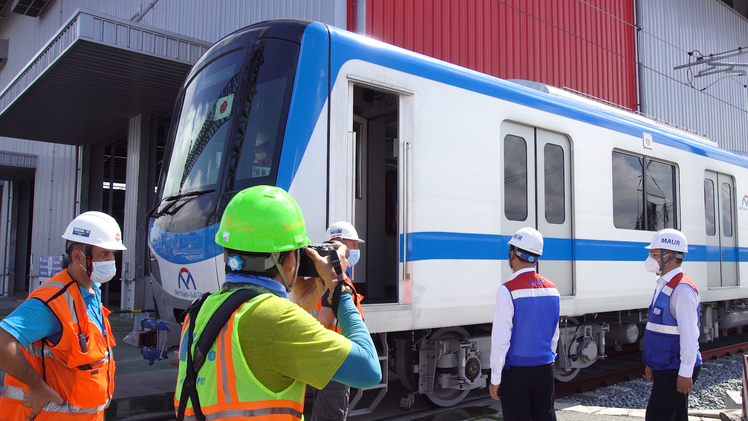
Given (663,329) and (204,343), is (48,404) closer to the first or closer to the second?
(204,343)

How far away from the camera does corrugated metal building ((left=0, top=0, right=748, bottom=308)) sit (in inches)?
407

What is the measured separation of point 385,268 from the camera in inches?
250

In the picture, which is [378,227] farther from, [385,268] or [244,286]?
[244,286]

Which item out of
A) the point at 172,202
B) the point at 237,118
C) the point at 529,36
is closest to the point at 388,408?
the point at 172,202

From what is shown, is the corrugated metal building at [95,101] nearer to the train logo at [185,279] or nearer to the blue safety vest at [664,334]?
the train logo at [185,279]

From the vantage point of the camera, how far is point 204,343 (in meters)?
1.72

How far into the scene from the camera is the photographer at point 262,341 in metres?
1.68

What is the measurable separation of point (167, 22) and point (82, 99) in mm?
3421

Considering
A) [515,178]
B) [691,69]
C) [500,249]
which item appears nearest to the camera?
[500,249]

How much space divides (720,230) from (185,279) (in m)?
8.14

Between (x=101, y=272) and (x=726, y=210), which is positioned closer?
(x=101, y=272)

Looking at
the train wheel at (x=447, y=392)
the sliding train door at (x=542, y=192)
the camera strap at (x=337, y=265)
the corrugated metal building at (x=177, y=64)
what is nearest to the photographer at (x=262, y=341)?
the camera strap at (x=337, y=265)

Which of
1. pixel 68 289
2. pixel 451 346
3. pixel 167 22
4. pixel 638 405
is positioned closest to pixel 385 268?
pixel 451 346

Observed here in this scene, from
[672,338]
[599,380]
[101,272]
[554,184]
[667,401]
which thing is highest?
[554,184]
